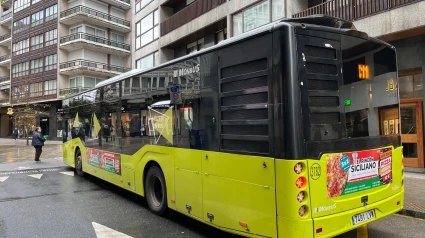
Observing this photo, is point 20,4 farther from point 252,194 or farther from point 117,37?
point 252,194

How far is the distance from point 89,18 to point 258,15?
33037 mm

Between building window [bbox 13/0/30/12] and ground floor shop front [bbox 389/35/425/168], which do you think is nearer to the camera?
ground floor shop front [bbox 389/35/425/168]

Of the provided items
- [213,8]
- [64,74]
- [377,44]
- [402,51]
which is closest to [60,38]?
[64,74]

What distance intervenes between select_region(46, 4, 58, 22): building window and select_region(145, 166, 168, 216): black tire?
1708 inches

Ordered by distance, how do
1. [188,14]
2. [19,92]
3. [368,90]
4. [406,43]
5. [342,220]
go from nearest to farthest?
[342,220] < [368,90] < [406,43] < [188,14] < [19,92]

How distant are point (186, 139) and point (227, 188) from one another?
122 centimetres

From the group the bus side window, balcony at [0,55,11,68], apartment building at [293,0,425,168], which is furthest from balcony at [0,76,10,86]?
the bus side window

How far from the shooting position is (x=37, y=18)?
44.4m

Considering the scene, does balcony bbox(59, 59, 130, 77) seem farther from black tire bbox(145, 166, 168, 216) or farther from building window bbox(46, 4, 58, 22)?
black tire bbox(145, 166, 168, 216)

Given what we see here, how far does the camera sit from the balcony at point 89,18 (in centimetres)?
3950

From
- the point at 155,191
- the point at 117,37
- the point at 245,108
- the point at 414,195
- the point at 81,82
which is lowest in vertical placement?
the point at 414,195

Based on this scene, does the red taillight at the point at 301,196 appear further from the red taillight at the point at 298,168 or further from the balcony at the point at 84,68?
the balcony at the point at 84,68

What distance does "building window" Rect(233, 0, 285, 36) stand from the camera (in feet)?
42.6

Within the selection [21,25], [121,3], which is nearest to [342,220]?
[121,3]
